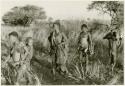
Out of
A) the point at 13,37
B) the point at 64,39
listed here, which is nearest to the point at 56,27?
the point at 64,39

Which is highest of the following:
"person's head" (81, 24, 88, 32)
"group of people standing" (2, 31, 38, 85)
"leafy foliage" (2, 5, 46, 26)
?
"leafy foliage" (2, 5, 46, 26)

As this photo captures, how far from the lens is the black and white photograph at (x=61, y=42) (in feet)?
20.1

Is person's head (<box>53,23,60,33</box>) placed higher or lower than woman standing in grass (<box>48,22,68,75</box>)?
higher

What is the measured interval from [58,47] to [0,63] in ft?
2.92

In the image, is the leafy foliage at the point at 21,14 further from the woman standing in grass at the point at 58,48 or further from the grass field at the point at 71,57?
the woman standing in grass at the point at 58,48

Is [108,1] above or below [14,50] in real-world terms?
above

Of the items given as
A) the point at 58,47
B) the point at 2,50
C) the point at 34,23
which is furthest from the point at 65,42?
the point at 2,50

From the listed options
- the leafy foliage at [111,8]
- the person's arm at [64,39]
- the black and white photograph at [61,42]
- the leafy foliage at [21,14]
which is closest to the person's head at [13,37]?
the black and white photograph at [61,42]

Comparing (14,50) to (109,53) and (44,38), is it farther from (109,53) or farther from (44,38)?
(109,53)

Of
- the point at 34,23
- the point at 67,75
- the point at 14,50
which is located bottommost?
the point at 67,75

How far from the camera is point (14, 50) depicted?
20.1ft

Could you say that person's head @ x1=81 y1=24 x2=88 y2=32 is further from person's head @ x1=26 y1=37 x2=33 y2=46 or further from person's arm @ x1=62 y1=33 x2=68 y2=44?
person's head @ x1=26 y1=37 x2=33 y2=46

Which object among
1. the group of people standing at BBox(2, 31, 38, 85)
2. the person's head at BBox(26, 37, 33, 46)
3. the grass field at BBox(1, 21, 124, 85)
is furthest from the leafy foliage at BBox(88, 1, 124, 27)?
the group of people standing at BBox(2, 31, 38, 85)

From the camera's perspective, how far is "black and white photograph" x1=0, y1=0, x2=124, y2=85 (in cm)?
612
